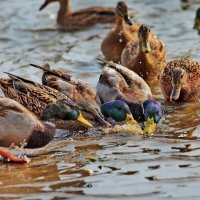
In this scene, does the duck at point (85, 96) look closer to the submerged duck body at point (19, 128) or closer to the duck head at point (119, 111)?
the duck head at point (119, 111)

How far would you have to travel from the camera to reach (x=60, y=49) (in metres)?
14.1

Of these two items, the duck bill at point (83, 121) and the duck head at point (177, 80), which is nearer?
the duck bill at point (83, 121)

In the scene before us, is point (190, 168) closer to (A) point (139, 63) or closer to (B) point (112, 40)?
(A) point (139, 63)

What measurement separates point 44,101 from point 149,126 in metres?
1.37

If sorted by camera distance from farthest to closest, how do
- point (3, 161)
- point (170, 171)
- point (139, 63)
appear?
point (139, 63) → point (3, 161) → point (170, 171)

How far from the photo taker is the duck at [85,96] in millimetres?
8695

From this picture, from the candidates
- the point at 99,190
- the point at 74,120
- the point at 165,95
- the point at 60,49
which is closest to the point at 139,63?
the point at 165,95

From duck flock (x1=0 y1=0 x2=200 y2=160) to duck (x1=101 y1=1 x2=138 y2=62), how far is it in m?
1.08

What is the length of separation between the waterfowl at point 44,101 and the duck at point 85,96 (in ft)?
0.90

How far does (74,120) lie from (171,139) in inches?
43.5

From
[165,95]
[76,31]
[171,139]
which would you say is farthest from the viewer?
[76,31]

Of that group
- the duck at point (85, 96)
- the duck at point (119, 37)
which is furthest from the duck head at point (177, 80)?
the duck at point (119, 37)

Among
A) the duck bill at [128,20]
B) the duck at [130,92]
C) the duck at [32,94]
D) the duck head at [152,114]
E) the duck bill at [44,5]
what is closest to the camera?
the duck head at [152,114]

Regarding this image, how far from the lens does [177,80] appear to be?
390 inches
